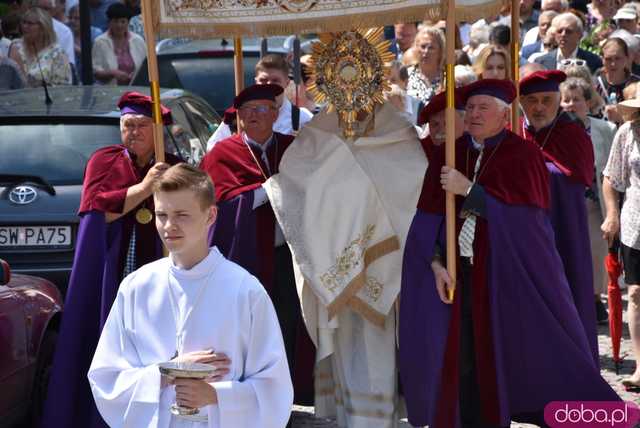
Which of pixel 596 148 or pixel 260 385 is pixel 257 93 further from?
pixel 596 148

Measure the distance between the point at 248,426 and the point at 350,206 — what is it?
275cm

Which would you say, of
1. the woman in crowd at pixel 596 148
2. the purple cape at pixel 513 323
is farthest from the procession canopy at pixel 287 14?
the woman in crowd at pixel 596 148

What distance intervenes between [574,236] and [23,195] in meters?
3.32

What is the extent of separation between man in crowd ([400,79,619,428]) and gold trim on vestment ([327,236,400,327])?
274mm

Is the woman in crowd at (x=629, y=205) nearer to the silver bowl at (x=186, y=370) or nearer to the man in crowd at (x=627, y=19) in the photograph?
the silver bowl at (x=186, y=370)

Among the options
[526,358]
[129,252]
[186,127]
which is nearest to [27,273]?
[129,252]

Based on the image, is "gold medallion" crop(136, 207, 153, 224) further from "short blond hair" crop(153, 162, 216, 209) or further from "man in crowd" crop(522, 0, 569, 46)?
"man in crowd" crop(522, 0, 569, 46)

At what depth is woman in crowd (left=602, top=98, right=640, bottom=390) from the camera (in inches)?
339

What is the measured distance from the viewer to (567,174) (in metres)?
7.86

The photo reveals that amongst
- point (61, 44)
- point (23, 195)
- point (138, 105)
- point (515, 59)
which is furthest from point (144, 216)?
point (61, 44)

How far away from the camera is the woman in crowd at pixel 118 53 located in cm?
1475

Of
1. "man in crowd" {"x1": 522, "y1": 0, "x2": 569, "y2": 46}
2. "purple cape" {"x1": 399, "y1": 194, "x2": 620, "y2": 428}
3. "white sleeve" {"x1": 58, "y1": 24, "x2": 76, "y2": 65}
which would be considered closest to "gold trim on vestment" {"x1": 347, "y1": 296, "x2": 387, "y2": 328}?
"purple cape" {"x1": 399, "y1": 194, "x2": 620, "y2": 428}

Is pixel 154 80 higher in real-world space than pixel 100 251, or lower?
higher

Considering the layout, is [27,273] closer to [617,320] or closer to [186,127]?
[186,127]
